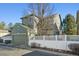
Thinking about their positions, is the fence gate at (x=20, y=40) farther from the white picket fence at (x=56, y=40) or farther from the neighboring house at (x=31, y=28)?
the white picket fence at (x=56, y=40)

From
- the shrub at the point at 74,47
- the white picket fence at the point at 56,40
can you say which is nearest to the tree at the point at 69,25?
the white picket fence at the point at 56,40

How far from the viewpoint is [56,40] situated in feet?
27.5

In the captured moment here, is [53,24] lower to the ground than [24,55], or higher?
higher

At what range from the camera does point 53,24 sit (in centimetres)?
817

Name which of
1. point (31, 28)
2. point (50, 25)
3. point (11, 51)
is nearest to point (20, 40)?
point (31, 28)

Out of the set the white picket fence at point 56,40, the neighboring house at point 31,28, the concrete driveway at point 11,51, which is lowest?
the concrete driveway at point 11,51

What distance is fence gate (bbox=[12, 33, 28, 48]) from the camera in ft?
27.7

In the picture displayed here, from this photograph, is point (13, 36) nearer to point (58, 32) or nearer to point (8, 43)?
point (8, 43)

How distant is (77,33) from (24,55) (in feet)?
6.23

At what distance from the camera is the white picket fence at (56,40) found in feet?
26.9

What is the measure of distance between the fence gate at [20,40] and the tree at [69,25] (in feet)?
4.81

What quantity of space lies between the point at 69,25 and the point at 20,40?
1.84m

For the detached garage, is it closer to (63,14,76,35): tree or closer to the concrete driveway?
the concrete driveway

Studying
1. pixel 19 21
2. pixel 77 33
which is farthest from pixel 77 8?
pixel 19 21
